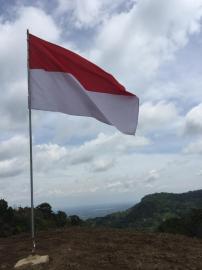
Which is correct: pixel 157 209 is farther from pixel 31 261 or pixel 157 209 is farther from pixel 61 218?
pixel 31 261

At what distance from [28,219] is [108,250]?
2561 cm

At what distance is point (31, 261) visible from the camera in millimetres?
12953

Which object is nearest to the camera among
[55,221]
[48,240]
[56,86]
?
[56,86]

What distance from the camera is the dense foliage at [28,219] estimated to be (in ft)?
116

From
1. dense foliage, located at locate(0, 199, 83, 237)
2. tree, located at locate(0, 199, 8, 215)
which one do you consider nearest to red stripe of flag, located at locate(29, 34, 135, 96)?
dense foliage, located at locate(0, 199, 83, 237)

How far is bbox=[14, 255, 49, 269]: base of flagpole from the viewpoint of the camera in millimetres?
12711

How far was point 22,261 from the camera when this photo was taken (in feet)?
42.8

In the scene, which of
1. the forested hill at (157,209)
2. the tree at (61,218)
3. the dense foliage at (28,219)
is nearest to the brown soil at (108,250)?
the dense foliage at (28,219)

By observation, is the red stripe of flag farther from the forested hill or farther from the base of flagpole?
the forested hill

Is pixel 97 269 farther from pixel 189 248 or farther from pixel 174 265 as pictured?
pixel 189 248

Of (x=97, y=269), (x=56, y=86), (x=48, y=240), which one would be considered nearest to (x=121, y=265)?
(x=97, y=269)

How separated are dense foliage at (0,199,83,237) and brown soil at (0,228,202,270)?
677 inches

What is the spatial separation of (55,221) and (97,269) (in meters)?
28.7

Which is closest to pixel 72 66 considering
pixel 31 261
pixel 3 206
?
pixel 31 261
